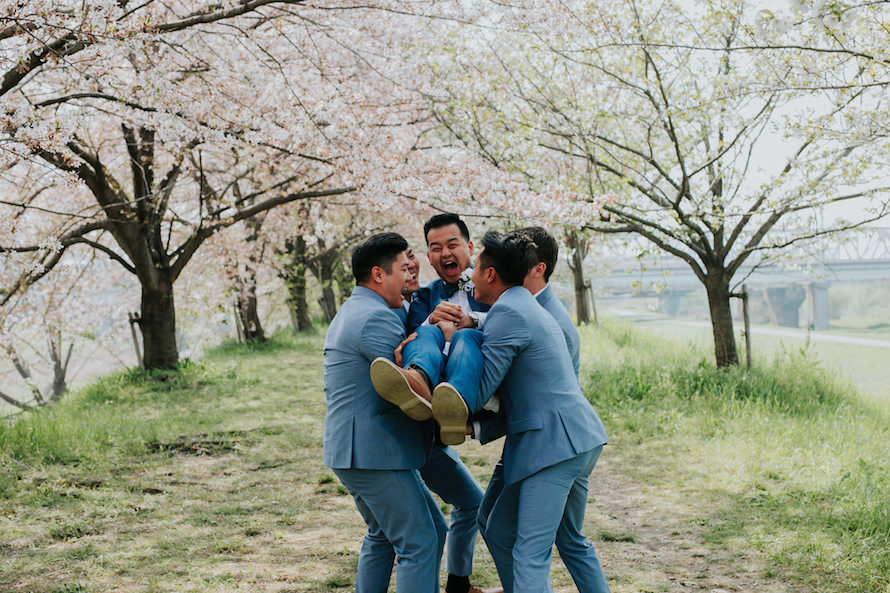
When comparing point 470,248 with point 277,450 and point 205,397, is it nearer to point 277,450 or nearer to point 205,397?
point 277,450

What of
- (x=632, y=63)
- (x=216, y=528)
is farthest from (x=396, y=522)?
(x=632, y=63)

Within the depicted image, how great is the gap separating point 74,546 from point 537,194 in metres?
7.41

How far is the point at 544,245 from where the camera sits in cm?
326

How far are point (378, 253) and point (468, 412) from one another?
88 centimetres

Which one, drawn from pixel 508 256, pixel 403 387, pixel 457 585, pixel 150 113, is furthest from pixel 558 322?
pixel 150 113

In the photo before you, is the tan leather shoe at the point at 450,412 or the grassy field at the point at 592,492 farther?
the grassy field at the point at 592,492

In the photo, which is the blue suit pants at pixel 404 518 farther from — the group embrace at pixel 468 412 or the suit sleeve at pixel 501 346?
the suit sleeve at pixel 501 346

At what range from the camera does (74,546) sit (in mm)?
4551

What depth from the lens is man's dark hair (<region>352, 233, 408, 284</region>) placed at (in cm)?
307

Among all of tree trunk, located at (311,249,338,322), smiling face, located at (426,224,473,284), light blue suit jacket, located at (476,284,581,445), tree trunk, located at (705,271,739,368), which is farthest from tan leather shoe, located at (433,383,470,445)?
tree trunk, located at (311,249,338,322)

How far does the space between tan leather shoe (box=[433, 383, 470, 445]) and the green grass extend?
2.38 meters

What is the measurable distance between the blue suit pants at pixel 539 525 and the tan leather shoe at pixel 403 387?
0.56 metres

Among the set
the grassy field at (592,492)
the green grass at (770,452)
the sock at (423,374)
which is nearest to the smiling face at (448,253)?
the sock at (423,374)

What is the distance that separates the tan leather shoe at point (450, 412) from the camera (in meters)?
2.53
